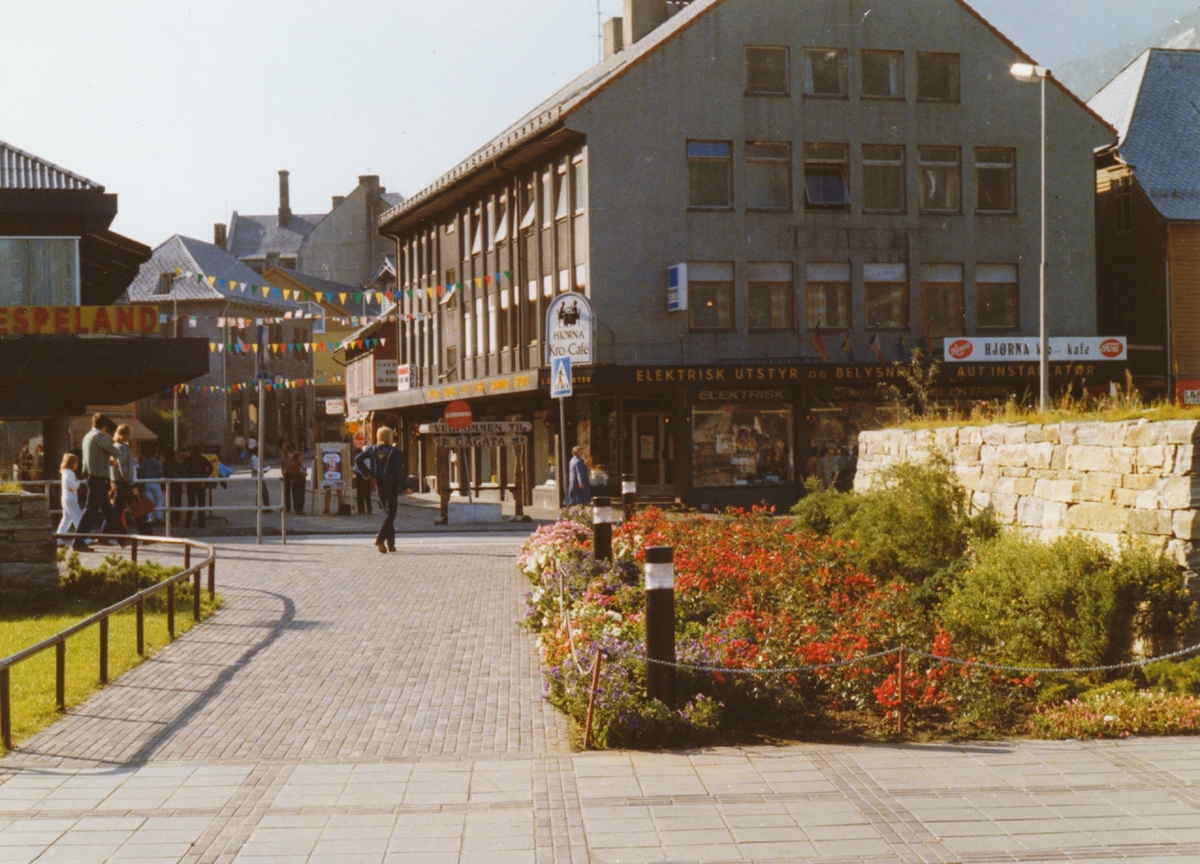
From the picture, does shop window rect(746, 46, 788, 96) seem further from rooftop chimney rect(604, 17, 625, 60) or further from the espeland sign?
the espeland sign

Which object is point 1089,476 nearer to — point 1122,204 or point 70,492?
point 70,492

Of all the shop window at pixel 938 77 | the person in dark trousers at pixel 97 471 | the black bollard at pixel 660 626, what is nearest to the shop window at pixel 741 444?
the shop window at pixel 938 77

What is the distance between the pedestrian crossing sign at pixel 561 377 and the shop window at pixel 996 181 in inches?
942

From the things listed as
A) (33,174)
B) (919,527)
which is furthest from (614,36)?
(919,527)

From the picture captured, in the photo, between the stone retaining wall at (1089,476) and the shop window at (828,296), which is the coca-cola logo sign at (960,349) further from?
the stone retaining wall at (1089,476)

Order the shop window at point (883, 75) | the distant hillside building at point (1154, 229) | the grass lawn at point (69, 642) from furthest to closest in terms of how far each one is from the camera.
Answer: the distant hillside building at point (1154, 229)
the shop window at point (883, 75)
the grass lawn at point (69, 642)

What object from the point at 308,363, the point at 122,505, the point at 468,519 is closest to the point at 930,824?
the point at 122,505

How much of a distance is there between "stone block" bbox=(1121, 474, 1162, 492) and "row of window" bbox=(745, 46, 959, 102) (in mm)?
28741

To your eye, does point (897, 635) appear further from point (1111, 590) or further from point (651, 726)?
point (651, 726)

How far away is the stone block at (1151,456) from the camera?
1038 centimetres

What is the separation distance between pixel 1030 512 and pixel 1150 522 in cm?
245

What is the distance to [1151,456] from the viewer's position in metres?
10.5

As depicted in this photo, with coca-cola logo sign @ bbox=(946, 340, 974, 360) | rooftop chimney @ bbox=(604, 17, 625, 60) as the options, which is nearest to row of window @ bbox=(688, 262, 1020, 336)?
coca-cola logo sign @ bbox=(946, 340, 974, 360)

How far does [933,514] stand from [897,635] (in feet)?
11.8
